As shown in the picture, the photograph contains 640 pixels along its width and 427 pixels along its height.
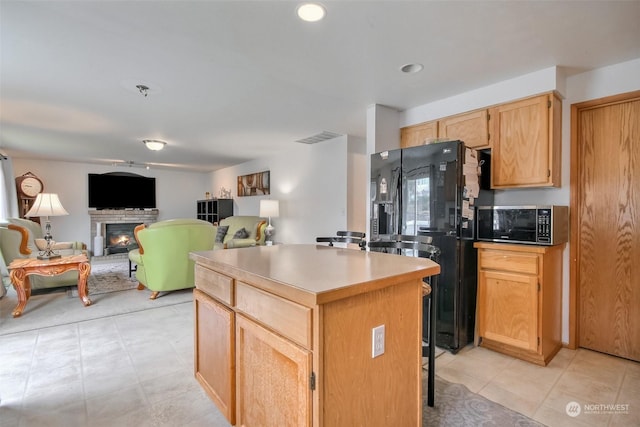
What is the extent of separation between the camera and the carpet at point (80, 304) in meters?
3.14

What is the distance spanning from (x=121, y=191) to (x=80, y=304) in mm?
5114

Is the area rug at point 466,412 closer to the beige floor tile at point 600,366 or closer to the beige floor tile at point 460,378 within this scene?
the beige floor tile at point 460,378

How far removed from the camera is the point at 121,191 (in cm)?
799

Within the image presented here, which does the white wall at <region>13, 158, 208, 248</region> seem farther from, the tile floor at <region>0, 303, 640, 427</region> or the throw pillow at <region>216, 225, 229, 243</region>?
the tile floor at <region>0, 303, 640, 427</region>

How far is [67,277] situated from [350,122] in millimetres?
4299

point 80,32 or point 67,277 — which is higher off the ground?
point 80,32

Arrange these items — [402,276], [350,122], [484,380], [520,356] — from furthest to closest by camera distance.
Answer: [350,122], [520,356], [484,380], [402,276]

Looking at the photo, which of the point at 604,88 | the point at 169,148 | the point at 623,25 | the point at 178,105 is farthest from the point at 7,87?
the point at 604,88

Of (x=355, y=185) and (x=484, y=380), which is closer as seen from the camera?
(x=484, y=380)

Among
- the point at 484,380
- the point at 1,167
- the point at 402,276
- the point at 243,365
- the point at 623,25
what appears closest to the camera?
the point at 402,276

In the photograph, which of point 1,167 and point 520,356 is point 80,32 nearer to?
point 520,356

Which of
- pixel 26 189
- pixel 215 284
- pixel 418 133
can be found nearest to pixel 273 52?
pixel 215 284

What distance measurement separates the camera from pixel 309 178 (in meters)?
5.60

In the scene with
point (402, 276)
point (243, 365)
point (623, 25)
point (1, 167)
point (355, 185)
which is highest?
point (623, 25)
